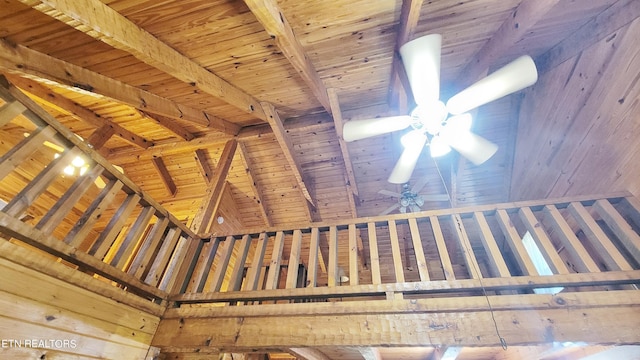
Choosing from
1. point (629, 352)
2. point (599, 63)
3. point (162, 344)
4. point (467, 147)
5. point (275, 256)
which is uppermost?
point (599, 63)

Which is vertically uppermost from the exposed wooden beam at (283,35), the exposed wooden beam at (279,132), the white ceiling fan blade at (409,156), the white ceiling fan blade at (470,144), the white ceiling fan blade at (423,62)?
the exposed wooden beam at (279,132)

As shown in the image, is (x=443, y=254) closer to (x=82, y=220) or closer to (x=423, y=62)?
(x=423, y=62)

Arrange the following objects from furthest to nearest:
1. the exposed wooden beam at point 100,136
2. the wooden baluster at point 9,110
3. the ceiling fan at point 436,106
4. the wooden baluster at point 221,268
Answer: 1. the exposed wooden beam at point 100,136
2. the wooden baluster at point 221,268
3. the ceiling fan at point 436,106
4. the wooden baluster at point 9,110

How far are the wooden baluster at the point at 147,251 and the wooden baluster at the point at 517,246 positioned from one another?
2827mm

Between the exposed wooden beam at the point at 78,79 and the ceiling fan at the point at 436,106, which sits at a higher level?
the exposed wooden beam at the point at 78,79

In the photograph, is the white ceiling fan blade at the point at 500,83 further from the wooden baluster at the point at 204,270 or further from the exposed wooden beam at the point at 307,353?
the wooden baluster at the point at 204,270

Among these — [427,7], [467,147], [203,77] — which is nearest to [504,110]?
[467,147]

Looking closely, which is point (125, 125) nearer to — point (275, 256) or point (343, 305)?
point (275, 256)

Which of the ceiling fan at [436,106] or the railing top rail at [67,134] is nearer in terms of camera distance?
the railing top rail at [67,134]

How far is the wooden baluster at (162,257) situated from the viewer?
219cm

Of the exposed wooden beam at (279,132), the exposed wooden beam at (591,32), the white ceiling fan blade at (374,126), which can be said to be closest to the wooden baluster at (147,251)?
the exposed wooden beam at (279,132)

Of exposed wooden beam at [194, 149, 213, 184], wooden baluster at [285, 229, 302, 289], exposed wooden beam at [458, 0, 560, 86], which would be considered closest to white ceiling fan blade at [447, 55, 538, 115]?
exposed wooden beam at [458, 0, 560, 86]

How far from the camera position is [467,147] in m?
2.28

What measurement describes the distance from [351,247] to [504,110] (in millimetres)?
2885
